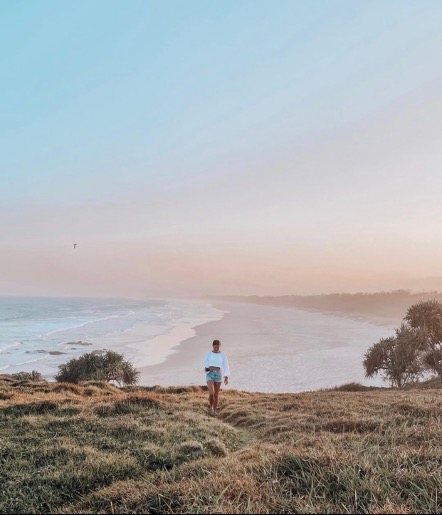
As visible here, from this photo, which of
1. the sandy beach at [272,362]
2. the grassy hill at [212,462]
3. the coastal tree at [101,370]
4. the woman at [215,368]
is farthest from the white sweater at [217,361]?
the coastal tree at [101,370]

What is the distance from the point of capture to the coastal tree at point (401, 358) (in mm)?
41844

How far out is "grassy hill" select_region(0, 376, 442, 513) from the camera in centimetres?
443

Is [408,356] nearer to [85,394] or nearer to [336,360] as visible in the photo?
[336,360]

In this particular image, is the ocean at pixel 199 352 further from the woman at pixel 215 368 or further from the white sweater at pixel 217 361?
the white sweater at pixel 217 361

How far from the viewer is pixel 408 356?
41.8 metres

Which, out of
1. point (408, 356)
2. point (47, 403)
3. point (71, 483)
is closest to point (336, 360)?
point (408, 356)

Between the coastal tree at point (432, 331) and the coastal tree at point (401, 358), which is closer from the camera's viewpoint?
the coastal tree at point (401, 358)

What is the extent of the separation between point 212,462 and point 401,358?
41093 millimetres

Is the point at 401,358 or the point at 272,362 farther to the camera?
the point at 272,362

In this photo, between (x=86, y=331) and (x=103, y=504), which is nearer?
(x=103, y=504)

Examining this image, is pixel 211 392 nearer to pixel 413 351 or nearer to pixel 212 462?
pixel 212 462

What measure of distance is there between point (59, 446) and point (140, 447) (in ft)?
5.26

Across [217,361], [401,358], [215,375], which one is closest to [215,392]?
[215,375]

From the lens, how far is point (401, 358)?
41.9m
